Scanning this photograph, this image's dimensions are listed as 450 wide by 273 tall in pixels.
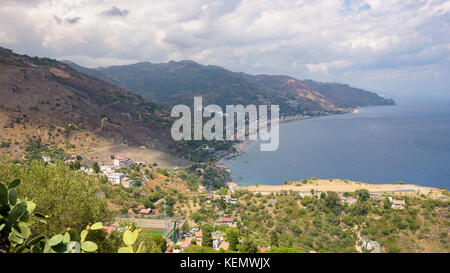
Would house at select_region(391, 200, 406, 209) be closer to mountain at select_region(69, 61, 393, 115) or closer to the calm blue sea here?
the calm blue sea

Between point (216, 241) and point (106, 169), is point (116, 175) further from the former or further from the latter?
point (216, 241)

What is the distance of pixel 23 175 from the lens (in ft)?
15.1

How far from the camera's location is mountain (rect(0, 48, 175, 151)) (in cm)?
2760

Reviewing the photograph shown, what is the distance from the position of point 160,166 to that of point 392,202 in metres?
20.7

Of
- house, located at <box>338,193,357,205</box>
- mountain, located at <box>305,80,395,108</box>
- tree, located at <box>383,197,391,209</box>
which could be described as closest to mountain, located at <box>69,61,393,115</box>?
mountain, located at <box>305,80,395,108</box>

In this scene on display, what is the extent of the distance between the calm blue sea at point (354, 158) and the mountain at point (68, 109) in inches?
502

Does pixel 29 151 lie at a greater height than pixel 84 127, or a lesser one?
lesser

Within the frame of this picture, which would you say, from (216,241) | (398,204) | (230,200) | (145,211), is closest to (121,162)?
(145,211)

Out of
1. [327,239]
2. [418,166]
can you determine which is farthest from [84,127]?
[418,166]

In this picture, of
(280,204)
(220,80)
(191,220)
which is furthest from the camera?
(220,80)

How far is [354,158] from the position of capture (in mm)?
43031

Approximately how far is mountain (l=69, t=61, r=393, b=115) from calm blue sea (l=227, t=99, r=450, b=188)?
1311 inches

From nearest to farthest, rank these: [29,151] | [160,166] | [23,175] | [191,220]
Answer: [23,175] → [191,220] → [29,151] → [160,166]
